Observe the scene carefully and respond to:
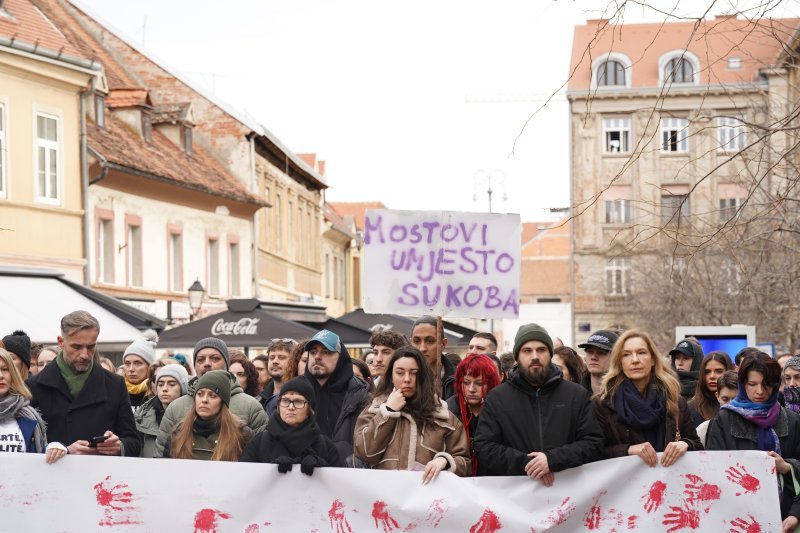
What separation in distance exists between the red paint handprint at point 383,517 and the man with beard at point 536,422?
0.65 m

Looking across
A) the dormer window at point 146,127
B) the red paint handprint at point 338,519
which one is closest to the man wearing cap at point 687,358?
the red paint handprint at point 338,519

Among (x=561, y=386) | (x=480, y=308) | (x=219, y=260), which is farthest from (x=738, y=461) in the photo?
(x=219, y=260)

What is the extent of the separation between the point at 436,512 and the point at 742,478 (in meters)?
1.73

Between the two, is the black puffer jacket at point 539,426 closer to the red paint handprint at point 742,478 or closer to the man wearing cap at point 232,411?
the red paint handprint at point 742,478

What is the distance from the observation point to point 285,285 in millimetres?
46656

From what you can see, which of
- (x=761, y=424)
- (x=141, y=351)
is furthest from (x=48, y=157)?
(x=761, y=424)

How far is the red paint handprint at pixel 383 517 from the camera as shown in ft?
24.4

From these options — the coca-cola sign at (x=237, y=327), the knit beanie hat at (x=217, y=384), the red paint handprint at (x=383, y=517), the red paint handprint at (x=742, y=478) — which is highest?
the knit beanie hat at (x=217, y=384)

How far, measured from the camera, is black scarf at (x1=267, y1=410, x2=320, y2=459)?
293 inches

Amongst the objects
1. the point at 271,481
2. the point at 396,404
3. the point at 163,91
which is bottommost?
the point at 271,481

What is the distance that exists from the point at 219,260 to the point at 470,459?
3070 centimetres

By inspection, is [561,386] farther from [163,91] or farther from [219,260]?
[163,91]

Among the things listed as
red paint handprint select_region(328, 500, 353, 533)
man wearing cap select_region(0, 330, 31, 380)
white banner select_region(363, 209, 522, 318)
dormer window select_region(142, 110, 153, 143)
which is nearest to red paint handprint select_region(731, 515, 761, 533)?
white banner select_region(363, 209, 522, 318)

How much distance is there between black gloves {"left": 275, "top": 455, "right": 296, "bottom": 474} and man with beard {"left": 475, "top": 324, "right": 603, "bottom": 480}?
1073mm
